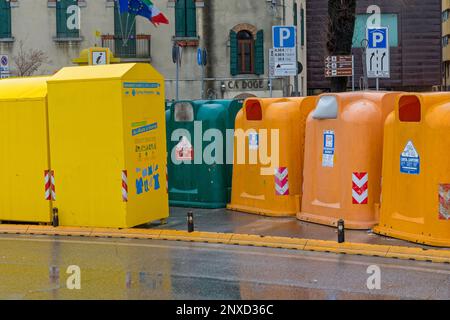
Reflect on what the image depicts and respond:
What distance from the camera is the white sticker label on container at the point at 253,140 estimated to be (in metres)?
14.3

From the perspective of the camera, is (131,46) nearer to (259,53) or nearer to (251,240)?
(259,53)

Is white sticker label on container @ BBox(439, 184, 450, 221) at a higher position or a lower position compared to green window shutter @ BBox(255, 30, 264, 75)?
lower

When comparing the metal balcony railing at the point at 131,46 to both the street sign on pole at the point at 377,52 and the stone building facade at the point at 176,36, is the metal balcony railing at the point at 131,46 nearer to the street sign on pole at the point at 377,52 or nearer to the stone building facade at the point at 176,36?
the stone building facade at the point at 176,36

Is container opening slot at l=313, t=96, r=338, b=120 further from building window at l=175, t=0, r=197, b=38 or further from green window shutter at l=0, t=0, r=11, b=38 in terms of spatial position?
green window shutter at l=0, t=0, r=11, b=38

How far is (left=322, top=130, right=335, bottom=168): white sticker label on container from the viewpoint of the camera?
12859mm

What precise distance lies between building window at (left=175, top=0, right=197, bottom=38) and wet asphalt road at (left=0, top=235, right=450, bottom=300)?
22.8m

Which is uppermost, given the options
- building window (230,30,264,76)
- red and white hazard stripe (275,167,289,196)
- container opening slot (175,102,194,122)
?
building window (230,30,264,76)

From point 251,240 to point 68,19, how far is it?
80.4ft

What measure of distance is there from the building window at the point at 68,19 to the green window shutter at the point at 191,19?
4632 millimetres

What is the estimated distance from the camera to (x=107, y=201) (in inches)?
507

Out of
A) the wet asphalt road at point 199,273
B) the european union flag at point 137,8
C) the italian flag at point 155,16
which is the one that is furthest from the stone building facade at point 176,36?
the wet asphalt road at point 199,273

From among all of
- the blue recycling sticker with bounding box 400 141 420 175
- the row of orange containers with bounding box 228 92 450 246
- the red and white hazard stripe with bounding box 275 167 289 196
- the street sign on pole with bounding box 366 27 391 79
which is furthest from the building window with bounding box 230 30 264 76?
the blue recycling sticker with bounding box 400 141 420 175
